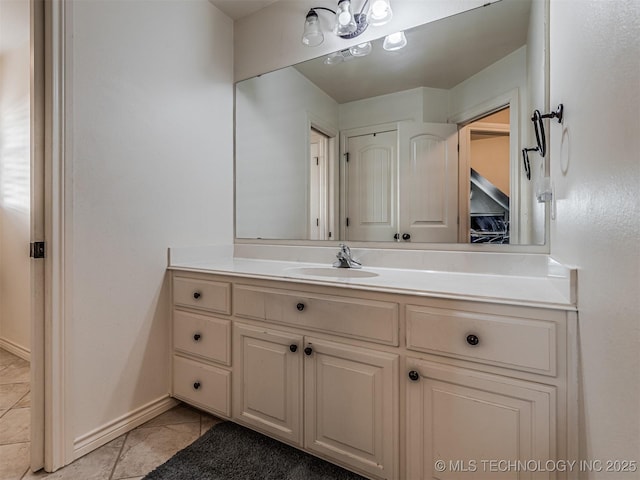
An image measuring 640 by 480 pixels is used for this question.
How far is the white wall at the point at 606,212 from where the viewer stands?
0.46 meters

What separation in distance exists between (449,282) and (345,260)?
23.4 inches

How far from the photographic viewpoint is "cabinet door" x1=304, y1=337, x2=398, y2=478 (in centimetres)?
110

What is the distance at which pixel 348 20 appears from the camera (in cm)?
168

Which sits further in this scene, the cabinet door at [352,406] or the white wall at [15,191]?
the white wall at [15,191]

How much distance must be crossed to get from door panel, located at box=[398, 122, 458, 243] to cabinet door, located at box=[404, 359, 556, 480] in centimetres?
72

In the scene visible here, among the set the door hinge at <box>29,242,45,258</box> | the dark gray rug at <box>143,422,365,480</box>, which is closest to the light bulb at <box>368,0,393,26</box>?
the door hinge at <box>29,242,45,258</box>

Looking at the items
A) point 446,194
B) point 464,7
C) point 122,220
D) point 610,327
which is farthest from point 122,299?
point 464,7

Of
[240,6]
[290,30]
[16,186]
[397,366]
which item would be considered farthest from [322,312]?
[16,186]

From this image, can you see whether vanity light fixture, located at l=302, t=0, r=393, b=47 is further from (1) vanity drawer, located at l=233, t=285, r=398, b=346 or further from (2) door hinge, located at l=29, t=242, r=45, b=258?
(2) door hinge, located at l=29, t=242, r=45, b=258

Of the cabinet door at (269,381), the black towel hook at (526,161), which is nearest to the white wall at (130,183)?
the cabinet door at (269,381)

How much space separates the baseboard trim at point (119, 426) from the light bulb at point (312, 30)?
2.15 meters

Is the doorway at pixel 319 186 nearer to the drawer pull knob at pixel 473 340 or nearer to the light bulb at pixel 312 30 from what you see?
the light bulb at pixel 312 30

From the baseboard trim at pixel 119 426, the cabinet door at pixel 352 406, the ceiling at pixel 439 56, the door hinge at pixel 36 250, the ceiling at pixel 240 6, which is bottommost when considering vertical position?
the baseboard trim at pixel 119 426

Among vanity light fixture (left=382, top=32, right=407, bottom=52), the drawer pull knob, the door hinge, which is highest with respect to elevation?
vanity light fixture (left=382, top=32, right=407, bottom=52)
